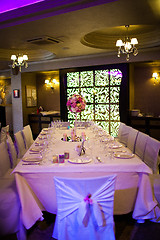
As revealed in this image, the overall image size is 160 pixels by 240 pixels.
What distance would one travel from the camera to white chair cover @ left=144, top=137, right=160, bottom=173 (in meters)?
3.05

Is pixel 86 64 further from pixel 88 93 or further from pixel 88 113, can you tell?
pixel 88 113

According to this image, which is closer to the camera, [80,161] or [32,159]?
[80,161]

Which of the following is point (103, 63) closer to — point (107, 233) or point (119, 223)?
point (119, 223)

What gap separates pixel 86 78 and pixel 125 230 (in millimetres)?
5923

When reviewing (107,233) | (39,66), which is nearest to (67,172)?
(107,233)

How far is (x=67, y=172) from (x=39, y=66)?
668cm

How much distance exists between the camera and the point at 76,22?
3971 mm

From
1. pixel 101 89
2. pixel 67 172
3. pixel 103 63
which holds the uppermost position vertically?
pixel 103 63

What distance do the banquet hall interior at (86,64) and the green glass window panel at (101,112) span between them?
0.04 meters

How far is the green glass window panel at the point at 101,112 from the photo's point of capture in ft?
24.8

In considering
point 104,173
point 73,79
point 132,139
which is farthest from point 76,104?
point 73,79

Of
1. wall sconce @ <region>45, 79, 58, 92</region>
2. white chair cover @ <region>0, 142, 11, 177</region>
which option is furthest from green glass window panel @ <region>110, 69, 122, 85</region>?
white chair cover @ <region>0, 142, 11, 177</region>

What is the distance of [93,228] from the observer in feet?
6.22

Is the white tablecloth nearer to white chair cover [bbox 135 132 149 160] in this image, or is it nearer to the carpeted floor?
the carpeted floor
